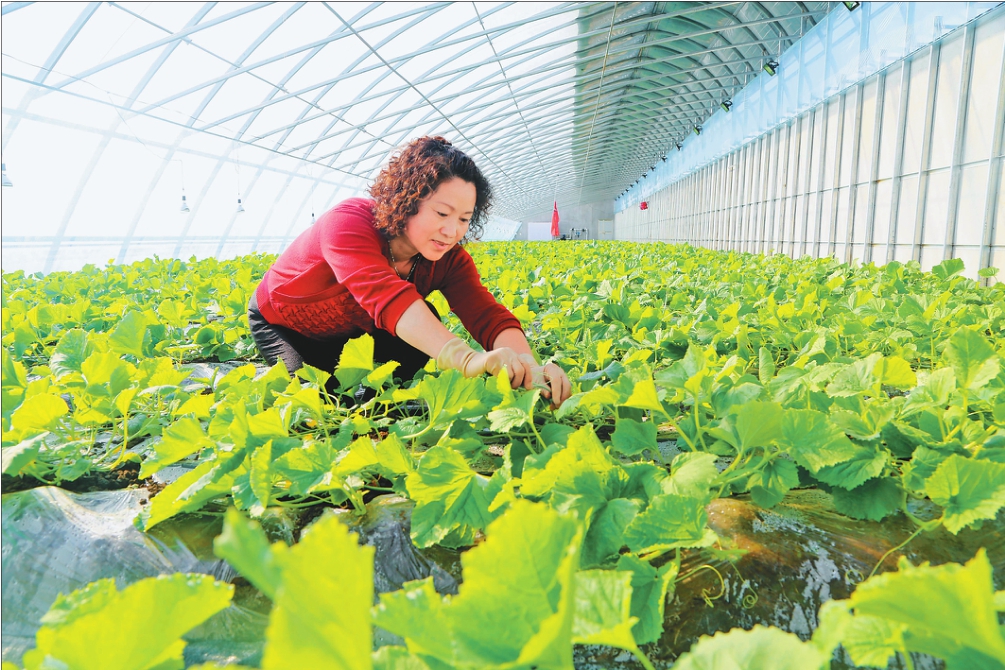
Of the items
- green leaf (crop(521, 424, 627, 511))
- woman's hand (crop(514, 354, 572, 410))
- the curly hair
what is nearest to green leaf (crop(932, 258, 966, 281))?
the curly hair

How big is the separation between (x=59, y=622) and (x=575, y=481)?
1.94ft

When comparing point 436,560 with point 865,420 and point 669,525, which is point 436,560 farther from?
point 865,420

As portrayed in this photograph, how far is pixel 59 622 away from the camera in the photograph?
566 mm

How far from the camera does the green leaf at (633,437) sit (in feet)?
3.57

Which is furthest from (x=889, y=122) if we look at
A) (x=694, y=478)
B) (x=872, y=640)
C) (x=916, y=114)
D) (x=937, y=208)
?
(x=872, y=640)

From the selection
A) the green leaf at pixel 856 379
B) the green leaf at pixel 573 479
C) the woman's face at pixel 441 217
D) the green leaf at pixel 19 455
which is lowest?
the green leaf at pixel 19 455

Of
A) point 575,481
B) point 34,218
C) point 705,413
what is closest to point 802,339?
point 705,413

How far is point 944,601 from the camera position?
0.40 meters

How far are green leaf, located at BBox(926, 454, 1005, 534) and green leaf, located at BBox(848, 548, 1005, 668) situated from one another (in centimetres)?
43

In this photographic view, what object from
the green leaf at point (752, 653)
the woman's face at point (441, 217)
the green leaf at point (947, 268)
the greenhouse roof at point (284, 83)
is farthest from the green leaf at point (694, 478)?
the greenhouse roof at point (284, 83)

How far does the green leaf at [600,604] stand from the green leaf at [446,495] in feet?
1.08

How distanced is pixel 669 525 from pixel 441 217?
4.80ft

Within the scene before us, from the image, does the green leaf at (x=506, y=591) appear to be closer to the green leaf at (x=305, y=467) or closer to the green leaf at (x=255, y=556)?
the green leaf at (x=255, y=556)

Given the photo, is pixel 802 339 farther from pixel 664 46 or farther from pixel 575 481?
pixel 664 46
